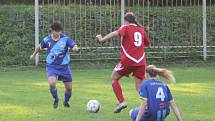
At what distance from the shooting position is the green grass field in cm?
1044

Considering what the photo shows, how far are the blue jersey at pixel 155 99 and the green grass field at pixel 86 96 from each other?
2.32 meters

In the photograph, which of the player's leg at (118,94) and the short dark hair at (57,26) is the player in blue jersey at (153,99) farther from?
the short dark hair at (57,26)

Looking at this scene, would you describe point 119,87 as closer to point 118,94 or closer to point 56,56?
point 118,94

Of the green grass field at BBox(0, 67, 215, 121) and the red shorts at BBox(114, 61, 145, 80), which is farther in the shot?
the red shorts at BBox(114, 61, 145, 80)

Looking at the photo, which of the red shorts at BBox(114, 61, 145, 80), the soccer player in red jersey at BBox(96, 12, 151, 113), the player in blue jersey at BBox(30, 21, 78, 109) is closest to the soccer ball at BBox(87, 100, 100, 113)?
the soccer player in red jersey at BBox(96, 12, 151, 113)

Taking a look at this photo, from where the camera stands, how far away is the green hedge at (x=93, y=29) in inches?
907

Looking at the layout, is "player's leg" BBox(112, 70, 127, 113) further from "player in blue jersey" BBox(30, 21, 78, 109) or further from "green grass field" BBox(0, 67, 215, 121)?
"player in blue jersey" BBox(30, 21, 78, 109)

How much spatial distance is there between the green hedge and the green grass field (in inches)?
111

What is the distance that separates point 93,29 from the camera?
24.5 m

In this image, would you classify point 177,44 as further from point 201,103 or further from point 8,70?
point 201,103

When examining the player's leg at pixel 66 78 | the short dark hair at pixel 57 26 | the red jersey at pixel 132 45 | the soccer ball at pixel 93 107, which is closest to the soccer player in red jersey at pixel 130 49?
the red jersey at pixel 132 45

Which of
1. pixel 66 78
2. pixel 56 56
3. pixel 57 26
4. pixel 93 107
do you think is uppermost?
pixel 57 26

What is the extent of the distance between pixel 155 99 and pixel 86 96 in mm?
5802

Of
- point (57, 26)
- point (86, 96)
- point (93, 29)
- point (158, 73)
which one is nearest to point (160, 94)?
point (158, 73)
